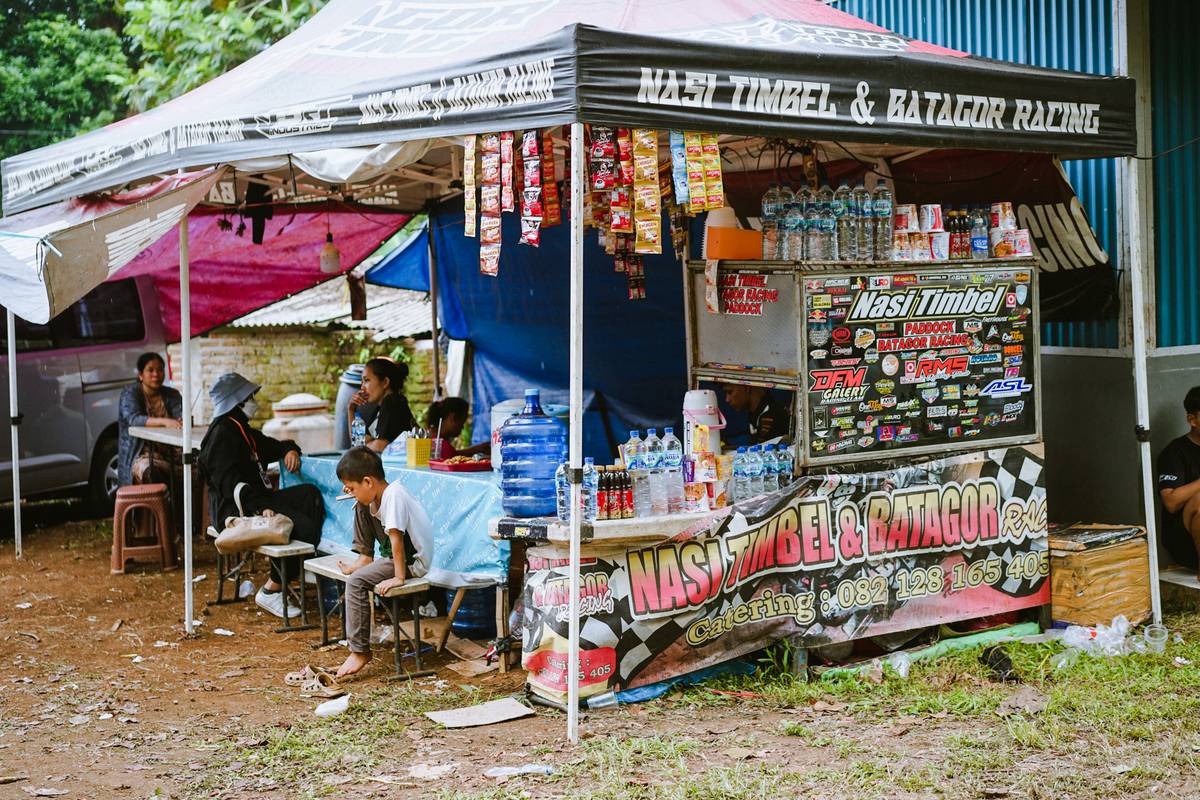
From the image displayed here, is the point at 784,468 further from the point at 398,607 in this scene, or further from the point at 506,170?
the point at 398,607

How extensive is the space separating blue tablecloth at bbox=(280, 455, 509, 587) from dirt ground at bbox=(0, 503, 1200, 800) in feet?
1.73

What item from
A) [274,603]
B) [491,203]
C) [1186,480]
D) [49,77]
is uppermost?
[49,77]

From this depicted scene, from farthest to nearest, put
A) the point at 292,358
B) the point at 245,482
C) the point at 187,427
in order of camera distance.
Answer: the point at 292,358 → the point at 245,482 → the point at 187,427

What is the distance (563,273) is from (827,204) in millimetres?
4179

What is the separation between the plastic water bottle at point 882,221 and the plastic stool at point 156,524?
6000 mm

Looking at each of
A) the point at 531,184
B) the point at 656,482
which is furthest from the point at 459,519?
the point at 531,184

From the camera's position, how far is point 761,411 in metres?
7.06

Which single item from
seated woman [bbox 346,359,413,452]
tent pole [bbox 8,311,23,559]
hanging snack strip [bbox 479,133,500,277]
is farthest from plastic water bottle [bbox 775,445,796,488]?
tent pole [bbox 8,311,23,559]

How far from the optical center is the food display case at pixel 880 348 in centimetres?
550

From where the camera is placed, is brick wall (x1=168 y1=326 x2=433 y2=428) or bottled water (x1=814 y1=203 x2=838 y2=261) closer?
bottled water (x1=814 y1=203 x2=838 y2=261)

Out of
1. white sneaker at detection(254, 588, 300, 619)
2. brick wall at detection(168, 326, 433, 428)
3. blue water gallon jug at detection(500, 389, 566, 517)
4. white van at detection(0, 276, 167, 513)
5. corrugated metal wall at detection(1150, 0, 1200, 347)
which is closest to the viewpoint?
blue water gallon jug at detection(500, 389, 566, 517)

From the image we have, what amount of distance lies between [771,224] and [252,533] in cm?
387

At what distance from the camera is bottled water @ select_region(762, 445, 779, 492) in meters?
5.54

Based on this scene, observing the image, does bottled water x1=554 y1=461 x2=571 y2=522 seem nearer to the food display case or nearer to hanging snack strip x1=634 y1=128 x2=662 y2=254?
hanging snack strip x1=634 y1=128 x2=662 y2=254
